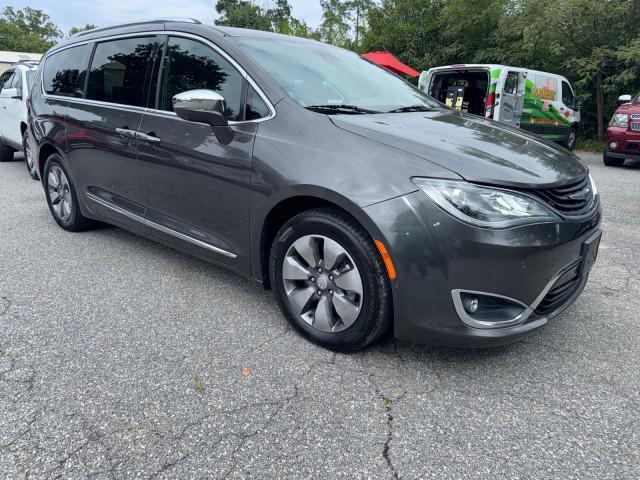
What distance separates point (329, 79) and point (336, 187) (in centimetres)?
109

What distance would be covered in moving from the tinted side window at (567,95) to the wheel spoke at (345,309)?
12.8 m

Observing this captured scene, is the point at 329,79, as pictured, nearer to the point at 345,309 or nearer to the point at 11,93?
the point at 345,309

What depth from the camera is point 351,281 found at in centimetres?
Answer: 241

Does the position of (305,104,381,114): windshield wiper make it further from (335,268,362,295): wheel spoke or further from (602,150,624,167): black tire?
(602,150,624,167): black tire

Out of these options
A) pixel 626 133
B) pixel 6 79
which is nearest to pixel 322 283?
pixel 6 79

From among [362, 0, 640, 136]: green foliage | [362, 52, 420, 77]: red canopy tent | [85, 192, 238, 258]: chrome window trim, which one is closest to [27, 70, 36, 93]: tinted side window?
[85, 192, 238, 258]: chrome window trim

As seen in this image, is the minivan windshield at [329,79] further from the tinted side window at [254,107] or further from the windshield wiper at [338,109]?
the tinted side window at [254,107]

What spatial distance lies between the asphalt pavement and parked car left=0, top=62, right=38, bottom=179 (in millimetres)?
5296

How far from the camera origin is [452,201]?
6.97ft

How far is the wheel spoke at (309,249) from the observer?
253 centimetres

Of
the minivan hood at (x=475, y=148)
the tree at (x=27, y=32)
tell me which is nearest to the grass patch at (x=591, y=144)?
the minivan hood at (x=475, y=148)

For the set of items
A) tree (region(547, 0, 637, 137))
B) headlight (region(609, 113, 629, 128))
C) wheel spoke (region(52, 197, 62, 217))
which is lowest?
wheel spoke (region(52, 197, 62, 217))

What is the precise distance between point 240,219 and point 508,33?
14.8m

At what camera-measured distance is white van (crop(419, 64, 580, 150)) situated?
34.1 ft
